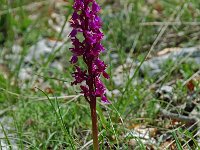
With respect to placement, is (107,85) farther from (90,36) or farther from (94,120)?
(90,36)

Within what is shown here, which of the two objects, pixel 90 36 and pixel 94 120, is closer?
pixel 90 36

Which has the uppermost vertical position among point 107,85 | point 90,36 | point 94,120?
point 107,85

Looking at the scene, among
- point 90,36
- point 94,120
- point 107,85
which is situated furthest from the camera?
point 107,85

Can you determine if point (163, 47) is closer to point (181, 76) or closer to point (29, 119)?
point (181, 76)

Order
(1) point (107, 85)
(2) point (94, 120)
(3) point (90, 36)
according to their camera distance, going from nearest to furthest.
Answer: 1. (3) point (90, 36)
2. (2) point (94, 120)
3. (1) point (107, 85)

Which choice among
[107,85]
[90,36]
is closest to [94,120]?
[90,36]

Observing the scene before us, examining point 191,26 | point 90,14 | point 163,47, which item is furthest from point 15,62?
point 90,14

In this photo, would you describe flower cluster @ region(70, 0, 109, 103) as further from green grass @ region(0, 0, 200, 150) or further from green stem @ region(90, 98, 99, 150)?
green grass @ region(0, 0, 200, 150)

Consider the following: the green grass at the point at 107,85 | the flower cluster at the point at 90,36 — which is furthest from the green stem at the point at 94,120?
the green grass at the point at 107,85
